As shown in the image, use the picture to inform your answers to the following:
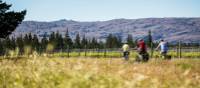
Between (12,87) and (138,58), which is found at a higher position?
(12,87)

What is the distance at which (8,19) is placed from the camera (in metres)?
40.2

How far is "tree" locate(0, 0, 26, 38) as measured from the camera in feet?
130

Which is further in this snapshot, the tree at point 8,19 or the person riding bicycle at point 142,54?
the tree at point 8,19

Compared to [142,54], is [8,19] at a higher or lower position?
higher

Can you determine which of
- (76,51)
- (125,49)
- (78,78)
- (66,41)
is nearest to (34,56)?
(78,78)

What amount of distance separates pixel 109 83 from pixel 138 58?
19099 mm

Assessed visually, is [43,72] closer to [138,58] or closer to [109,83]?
[109,83]

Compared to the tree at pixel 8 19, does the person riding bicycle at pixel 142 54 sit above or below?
below

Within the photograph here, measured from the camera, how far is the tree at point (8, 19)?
39500 mm

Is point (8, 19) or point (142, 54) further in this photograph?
point (8, 19)

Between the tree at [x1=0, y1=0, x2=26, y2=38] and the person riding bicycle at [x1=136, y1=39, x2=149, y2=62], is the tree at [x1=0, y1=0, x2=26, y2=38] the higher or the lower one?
the higher one

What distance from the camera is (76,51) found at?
6431cm

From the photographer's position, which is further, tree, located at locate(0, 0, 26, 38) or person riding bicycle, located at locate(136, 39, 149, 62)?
tree, located at locate(0, 0, 26, 38)

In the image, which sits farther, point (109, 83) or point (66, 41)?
point (66, 41)
